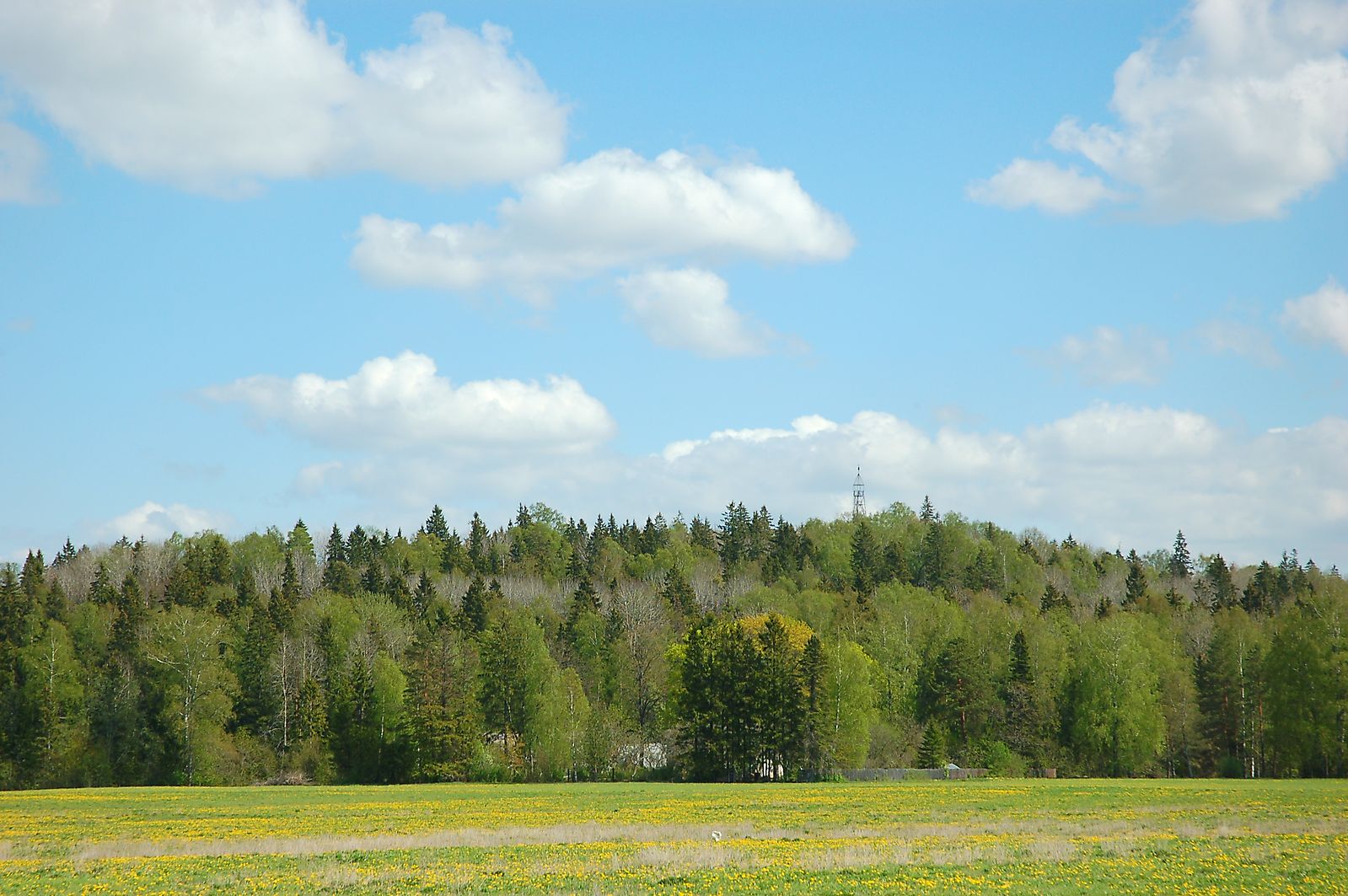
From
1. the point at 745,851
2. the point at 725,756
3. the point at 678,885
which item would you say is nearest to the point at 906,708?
the point at 725,756

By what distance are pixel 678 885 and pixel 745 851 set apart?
6.82 meters

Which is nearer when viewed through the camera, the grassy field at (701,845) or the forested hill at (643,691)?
the grassy field at (701,845)

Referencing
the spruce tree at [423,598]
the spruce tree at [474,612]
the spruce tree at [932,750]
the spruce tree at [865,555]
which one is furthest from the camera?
the spruce tree at [865,555]

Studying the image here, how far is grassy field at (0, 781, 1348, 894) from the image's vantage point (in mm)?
25875

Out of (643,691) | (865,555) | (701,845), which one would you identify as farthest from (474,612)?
(701,845)

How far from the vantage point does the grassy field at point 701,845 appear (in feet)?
84.9

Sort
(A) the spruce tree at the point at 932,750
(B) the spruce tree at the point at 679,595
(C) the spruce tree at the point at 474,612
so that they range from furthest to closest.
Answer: (B) the spruce tree at the point at 679,595
(C) the spruce tree at the point at 474,612
(A) the spruce tree at the point at 932,750

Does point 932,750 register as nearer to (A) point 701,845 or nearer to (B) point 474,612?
(B) point 474,612

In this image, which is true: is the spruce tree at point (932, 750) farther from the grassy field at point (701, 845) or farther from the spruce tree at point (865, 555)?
the spruce tree at point (865, 555)

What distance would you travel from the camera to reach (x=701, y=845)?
110ft

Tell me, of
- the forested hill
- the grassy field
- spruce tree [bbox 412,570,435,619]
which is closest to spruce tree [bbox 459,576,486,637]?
the forested hill

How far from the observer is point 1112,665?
99.8 m

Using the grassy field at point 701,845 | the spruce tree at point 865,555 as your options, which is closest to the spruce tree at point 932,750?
the grassy field at point 701,845

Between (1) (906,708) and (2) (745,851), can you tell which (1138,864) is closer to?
(2) (745,851)
